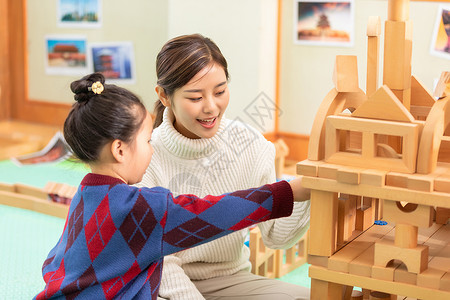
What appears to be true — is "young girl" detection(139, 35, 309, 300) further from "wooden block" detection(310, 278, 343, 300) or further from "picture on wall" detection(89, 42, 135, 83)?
"picture on wall" detection(89, 42, 135, 83)

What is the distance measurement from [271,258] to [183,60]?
3.23 ft

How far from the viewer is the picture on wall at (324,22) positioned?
310 centimetres

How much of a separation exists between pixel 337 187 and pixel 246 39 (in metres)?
2.27

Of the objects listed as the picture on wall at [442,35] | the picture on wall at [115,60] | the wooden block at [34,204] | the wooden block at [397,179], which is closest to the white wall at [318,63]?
the picture on wall at [442,35]

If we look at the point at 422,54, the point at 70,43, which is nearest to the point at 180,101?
the point at 422,54

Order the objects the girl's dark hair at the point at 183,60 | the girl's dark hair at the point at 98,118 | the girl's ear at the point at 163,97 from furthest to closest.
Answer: the girl's ear at the point at 163,97 → the girl's dark hair at the point at 183,60 → the girl's dark hair at the point at 98,118

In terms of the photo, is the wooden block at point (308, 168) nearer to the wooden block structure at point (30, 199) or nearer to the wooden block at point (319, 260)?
the wooden block at point (319, 260)

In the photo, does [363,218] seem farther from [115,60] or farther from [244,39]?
[115,60]

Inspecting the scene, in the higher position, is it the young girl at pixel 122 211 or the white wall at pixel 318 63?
the white wall at pixel 318 63

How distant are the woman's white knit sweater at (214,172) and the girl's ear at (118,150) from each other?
28 centimetres

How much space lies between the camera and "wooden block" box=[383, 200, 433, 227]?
3.38 ft

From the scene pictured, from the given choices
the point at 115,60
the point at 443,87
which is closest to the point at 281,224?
the point at 443,87

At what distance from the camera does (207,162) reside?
1.57 m

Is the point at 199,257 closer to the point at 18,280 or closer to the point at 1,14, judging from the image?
the point at 18,280
